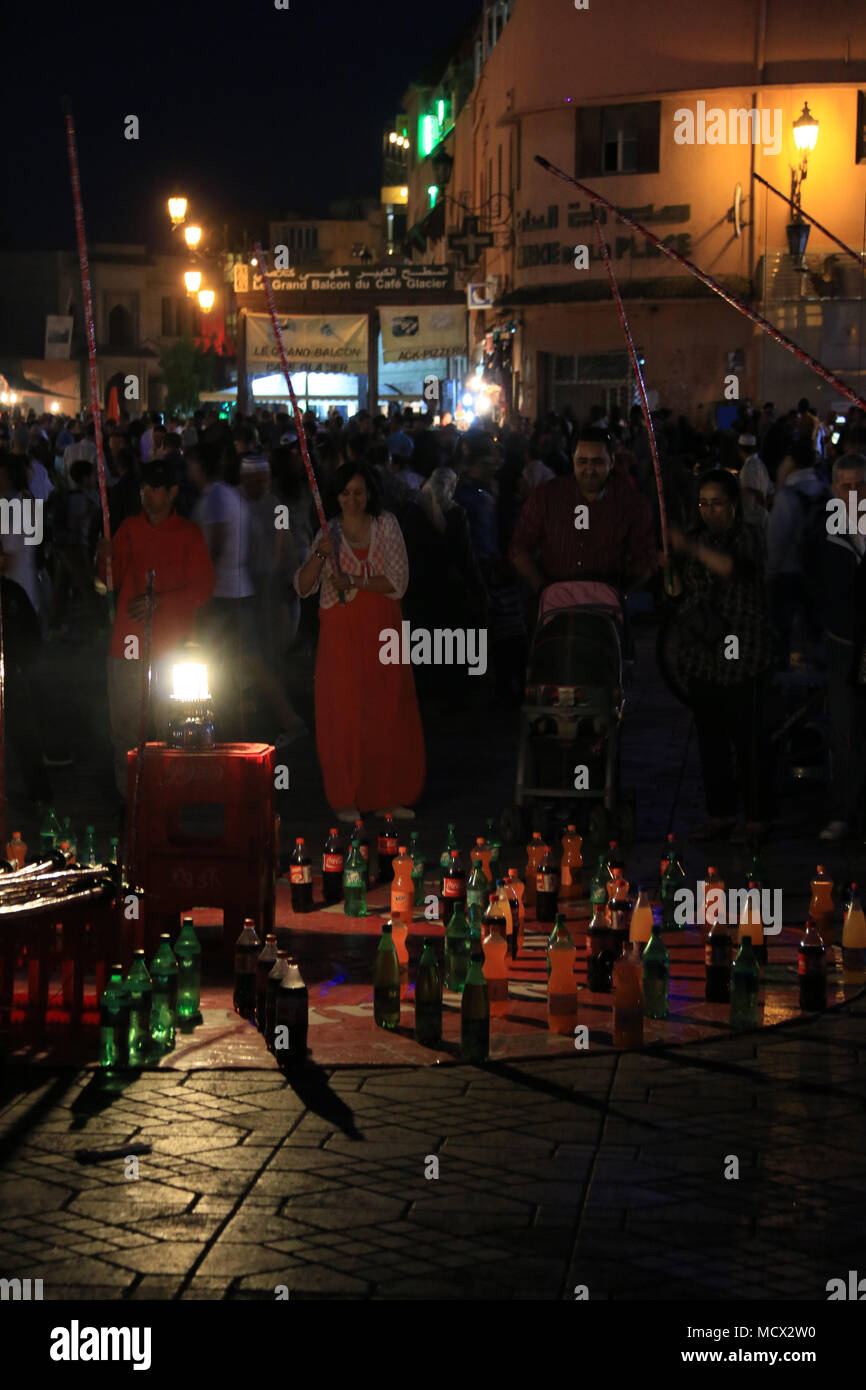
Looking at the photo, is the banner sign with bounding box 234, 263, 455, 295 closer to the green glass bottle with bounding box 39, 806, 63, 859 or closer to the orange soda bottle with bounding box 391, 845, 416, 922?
the green glass bottle with bounding box 39, 806, 63, 859

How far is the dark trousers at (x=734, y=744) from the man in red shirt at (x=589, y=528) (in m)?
0.78

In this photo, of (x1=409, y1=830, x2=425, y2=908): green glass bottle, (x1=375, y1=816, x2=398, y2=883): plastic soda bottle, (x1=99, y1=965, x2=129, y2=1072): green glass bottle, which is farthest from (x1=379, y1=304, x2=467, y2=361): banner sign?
(x1=99, y1=965, x2=129, y2=1072): green glass bottle

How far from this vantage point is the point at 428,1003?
7066 mm

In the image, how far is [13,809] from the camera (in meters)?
11.2

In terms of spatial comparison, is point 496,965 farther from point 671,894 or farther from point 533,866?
point 533,866

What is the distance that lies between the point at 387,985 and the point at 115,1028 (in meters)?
1.05

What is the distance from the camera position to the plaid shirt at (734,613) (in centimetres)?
1034

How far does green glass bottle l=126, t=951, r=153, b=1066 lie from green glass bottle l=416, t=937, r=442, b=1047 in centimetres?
96

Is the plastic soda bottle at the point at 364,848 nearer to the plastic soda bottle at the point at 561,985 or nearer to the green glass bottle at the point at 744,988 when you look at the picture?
the plastic soda bottle at the point at 561,985

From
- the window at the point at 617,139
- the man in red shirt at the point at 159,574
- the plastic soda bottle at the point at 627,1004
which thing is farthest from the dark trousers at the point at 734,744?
the window at the point at 617,139

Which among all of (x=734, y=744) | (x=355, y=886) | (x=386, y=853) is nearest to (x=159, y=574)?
(x=386, y=853)

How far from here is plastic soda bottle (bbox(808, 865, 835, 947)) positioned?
27.6ft
